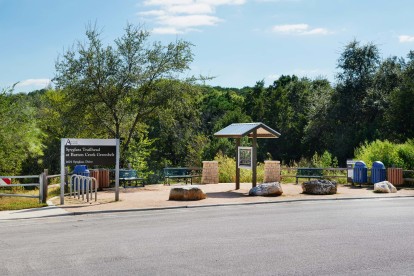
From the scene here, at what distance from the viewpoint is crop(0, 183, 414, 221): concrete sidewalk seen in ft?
51.7

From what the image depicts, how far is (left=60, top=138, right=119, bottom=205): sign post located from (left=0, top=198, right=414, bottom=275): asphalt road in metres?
3.29

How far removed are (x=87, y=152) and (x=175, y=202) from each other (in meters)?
3.56

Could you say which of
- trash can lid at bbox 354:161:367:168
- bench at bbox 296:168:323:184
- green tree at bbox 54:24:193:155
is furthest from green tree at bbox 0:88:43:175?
trash can lid at bbox 354:161:367:168

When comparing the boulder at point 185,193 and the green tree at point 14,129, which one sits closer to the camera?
the boulder at point 185,193

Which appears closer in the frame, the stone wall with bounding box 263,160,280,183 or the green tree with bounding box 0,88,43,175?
the green tree with bounding box 0,88,43,175

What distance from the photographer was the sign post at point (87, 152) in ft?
58.6

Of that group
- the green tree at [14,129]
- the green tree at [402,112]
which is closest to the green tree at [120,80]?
the green tree at [14,129]

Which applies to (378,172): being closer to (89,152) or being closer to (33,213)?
(89,152)

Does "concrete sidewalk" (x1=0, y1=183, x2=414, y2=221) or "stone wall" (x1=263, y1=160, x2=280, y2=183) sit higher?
"stone wall" (x1=263, y1=160, x2=280, y2=183)

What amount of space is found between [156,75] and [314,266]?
19453 mm

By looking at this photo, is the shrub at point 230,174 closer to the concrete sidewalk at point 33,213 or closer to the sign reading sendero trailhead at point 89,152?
the sign reading sendero trailhead at point 89,152

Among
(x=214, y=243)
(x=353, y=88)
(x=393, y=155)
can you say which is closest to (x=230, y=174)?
(x=393, y=155)

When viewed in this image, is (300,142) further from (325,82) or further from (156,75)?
(156,75)

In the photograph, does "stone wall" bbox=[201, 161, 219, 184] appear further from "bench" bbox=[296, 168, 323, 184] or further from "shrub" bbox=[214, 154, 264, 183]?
"bench" bbox=[296, 168, 323, 184]
